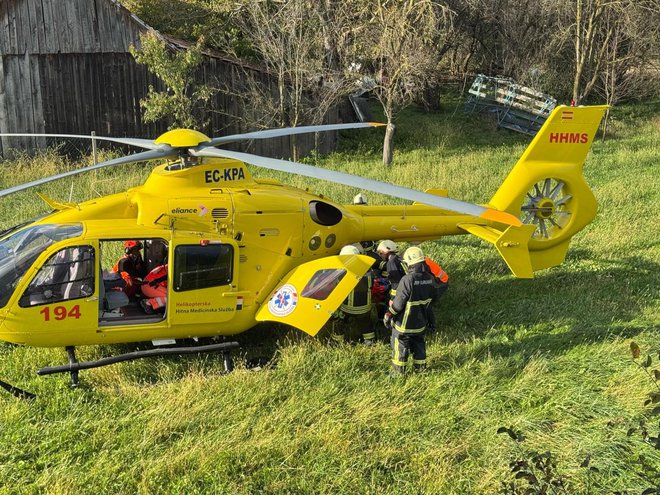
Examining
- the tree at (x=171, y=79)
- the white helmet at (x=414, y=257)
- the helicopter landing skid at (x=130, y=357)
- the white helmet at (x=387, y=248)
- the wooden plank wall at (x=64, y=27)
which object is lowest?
the helicopter landing skid at (x=130, y=357)

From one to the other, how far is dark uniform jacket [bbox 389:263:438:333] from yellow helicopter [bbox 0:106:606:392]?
57cm

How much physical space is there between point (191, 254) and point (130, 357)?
4.80 ft

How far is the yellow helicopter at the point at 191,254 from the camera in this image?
6.86 m

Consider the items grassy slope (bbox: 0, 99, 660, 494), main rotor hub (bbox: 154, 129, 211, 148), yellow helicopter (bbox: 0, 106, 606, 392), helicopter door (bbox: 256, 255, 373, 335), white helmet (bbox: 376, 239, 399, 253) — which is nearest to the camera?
grassy slope (bbox: 0, 99, 660, 494)

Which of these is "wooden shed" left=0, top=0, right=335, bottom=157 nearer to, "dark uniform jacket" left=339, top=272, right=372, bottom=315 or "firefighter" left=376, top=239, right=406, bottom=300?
"firefighter" left=376, top=239, right=406, bottom=300

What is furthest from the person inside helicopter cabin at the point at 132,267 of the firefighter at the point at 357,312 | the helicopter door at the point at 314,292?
the firefighter at the point at 357,312

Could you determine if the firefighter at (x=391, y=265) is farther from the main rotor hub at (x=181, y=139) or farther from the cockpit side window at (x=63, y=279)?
the cockpit side window at (x=63, y=279)

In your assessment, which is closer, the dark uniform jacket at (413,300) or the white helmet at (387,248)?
the dark uniform jacket at (413,300)

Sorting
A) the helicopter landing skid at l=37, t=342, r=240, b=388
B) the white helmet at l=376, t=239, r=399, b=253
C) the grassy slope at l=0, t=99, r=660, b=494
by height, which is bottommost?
the grassy slope at l=0, t=99, r=660, b=494

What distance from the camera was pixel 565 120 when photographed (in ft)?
30.8

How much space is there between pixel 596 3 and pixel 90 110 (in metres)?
18.7

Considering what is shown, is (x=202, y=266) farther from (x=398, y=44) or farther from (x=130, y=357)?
(x=398, y=44)

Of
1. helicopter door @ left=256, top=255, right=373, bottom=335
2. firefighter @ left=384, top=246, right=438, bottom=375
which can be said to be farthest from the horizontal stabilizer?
helicopter door @ left=256, top=255, right=373, bottom=335

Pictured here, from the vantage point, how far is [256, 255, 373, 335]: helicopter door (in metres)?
7.12
